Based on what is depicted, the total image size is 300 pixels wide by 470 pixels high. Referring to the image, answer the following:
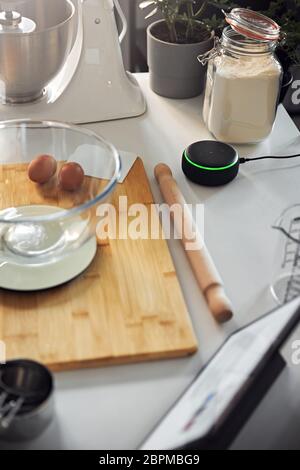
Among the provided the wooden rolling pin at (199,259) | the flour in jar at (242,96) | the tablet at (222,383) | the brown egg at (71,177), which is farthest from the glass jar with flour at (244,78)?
the tablet at (222,383)

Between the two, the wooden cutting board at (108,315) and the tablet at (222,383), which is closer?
the tablet at (222,383)

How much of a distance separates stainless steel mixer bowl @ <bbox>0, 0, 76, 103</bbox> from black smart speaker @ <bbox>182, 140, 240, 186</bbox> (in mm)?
282

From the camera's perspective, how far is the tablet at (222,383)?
0.65 m

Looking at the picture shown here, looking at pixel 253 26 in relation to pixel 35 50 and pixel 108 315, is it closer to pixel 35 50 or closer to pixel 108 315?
pixel 35 50

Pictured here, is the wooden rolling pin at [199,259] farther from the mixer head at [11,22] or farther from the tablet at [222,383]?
the mixer head at [11,22]

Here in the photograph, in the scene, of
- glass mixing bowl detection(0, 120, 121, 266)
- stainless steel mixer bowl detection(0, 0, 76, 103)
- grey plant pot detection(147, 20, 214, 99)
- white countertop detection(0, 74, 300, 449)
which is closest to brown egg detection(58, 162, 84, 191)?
glass mixing bowl detection(0, 120, 121, 266)

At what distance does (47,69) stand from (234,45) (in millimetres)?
319

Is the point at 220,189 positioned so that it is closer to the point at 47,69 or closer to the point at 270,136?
the point at 270,136

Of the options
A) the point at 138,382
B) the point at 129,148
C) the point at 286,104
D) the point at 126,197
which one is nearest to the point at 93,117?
the point at 129,148

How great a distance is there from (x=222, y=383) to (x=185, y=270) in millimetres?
255

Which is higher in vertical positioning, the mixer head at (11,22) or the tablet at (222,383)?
the mixer head at (11,22)

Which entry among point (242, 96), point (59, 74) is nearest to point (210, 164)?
point (242, 96)

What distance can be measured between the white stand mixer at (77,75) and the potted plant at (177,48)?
57 millimetres
